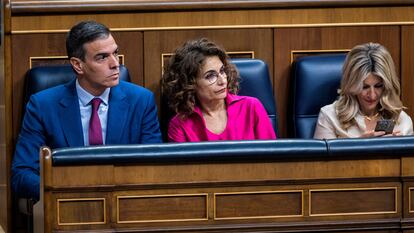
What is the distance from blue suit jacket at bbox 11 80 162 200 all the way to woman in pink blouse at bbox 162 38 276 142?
0.29 ft

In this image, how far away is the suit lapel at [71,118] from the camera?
2771 millimetres

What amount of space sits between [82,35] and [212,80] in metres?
0.39

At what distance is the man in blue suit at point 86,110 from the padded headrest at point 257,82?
0.32m

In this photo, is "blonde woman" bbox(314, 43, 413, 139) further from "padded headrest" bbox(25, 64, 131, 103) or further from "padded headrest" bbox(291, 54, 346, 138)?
"padded headrest" bbox(25, 64, 131, 103)

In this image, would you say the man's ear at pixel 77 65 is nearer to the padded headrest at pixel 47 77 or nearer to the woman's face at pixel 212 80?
the padded headrest at pixel 47 77

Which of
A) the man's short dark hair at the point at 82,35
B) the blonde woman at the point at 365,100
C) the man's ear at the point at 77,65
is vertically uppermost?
the man's short dark hair at the point at 82,35

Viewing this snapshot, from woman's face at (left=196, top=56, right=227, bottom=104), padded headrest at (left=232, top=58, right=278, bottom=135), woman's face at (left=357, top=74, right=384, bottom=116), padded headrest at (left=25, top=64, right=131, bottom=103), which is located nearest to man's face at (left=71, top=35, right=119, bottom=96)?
padded headrest at (left=25, top=64, right=131, bottom=103)

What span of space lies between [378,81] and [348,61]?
0.10m

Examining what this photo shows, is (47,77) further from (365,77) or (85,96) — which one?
(365,77)

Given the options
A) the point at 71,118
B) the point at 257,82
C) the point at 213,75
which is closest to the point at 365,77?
the point at 257,82

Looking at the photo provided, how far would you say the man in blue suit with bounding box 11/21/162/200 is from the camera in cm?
277

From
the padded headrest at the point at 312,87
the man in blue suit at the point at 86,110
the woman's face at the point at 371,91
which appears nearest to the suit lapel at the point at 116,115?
the man in blue suit at the point at 86,110

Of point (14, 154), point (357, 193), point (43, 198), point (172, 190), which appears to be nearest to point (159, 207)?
point (172, 190)

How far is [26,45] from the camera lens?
3.01 metres
